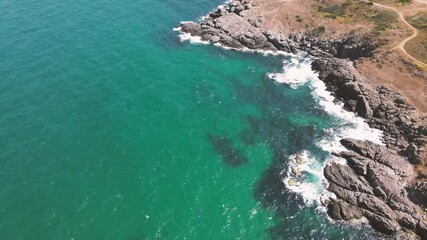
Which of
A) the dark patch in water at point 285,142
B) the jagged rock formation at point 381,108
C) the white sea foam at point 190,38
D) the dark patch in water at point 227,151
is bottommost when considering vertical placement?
the dark patch in water at point 227,151

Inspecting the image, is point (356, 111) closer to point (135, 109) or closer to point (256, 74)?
point (256, 74)

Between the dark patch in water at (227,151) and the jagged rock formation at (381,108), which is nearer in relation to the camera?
the dark patch in water at (227,151)

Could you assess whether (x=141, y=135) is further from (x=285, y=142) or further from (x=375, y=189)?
(x=375, y=189)

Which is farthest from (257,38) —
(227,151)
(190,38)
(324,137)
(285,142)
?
(227,151)

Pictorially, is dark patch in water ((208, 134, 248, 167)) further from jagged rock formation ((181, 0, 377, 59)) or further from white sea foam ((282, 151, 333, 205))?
jagged rock formation ((181, 0, 377, 59))

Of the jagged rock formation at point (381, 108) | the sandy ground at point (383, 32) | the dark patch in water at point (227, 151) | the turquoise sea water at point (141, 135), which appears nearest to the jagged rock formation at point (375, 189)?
the turquoise sea water at point (141, 135)

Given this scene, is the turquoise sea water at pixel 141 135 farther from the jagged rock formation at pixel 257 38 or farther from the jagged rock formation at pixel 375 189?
the jagged rock formation at pixel 257 38

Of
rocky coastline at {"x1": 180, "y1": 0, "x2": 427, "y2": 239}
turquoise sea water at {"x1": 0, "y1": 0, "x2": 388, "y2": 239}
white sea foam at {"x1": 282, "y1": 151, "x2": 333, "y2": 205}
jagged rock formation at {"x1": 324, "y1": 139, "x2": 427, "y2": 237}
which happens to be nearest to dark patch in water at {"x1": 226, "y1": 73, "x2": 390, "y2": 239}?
turquoise sea water at {"x1": 0, "y1": 0, "x2": 388, "y2": 239}
